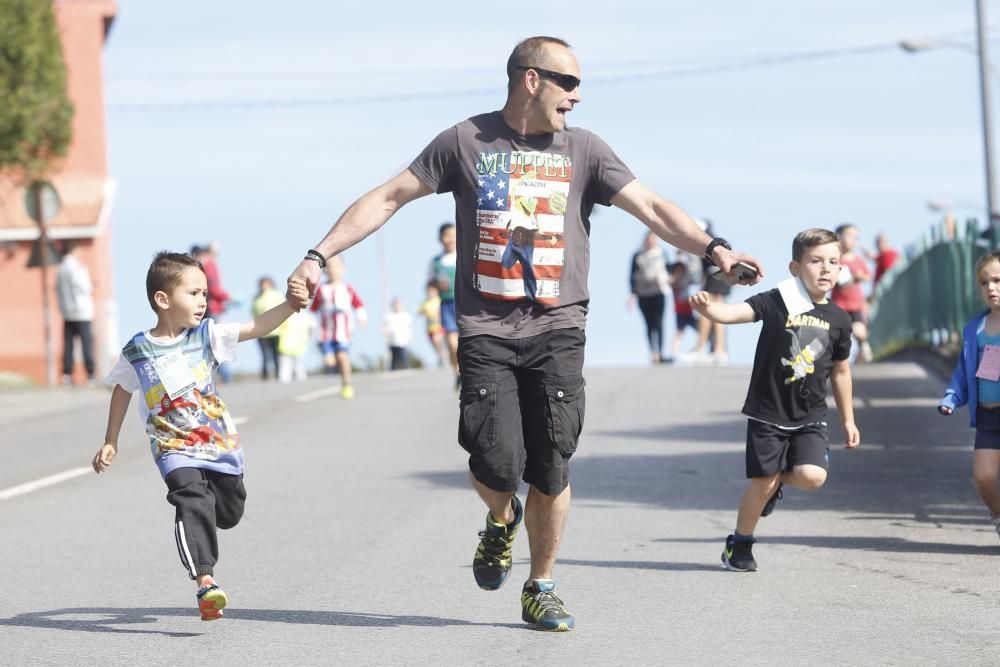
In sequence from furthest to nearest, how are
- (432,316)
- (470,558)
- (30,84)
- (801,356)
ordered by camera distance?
(432,316) → (30,84) → (470,558) → (801,356)

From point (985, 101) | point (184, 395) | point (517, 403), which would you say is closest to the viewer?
point (517, 403)

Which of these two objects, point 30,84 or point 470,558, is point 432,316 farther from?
point 470,558

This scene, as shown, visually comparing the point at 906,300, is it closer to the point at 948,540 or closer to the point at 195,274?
the point at 948,540

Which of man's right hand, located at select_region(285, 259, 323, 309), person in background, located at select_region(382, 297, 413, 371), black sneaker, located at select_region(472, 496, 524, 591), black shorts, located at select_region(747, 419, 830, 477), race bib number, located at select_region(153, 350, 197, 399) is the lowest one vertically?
person in background, located at select_region(382, 297, 413, 371)

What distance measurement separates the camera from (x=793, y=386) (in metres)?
8.24

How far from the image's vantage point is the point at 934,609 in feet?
23.5

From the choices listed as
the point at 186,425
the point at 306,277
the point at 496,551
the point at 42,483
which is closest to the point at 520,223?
the point at 306,277

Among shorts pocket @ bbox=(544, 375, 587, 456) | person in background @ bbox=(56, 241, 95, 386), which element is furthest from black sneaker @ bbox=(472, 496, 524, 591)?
person in background @ bbox=(56, 241, 95, 386)

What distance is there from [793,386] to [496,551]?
6.43ft

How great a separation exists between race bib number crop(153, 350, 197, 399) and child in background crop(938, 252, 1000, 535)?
3.51 metres

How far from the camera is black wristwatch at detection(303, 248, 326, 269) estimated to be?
258 inches

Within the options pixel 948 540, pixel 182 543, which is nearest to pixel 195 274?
pixel 182 543

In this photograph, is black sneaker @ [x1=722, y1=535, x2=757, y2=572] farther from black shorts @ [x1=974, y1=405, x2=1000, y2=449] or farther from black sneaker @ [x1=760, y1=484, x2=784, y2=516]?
black shorts @ [x1=974, y1=405, x2=1000, y2=449]

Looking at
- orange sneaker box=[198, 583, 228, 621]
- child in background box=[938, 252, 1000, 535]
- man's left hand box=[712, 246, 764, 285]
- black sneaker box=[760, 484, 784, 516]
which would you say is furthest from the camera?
child in background box=[938, 252, 1000, 535]
